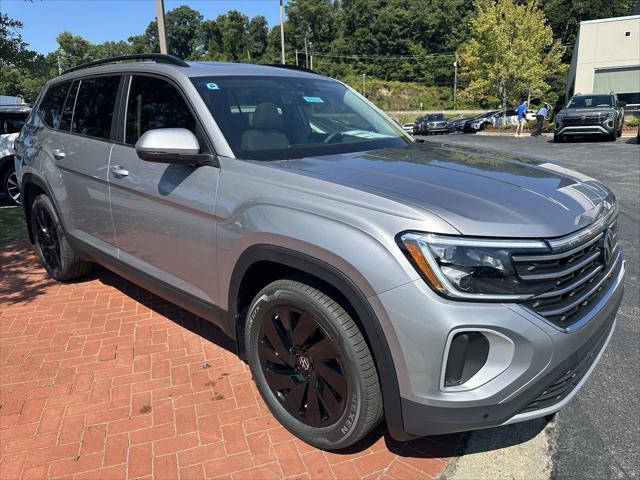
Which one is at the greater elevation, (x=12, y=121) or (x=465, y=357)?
(x=12, y=121)

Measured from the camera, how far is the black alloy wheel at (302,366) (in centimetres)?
224

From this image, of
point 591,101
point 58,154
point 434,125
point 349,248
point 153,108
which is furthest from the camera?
point 434,125

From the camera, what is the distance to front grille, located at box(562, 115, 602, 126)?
1745cm

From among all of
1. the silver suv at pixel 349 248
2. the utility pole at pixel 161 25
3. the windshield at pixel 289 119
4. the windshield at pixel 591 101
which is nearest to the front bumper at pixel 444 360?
the silver suv at pixel 349 248

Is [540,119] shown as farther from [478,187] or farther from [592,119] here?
[478,187]

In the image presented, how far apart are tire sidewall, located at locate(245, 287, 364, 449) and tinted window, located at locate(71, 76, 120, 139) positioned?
2.01 meters

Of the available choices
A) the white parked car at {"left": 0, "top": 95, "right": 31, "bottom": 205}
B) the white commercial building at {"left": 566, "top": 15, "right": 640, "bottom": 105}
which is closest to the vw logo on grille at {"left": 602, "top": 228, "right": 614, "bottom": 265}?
the white parked car at {"left": 0, "top": 95, "right": 31, "bottom": 205}

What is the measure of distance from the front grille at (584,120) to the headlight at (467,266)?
1838 cm

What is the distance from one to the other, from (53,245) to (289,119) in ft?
9.60

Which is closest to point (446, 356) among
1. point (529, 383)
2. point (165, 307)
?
point (529, 383)

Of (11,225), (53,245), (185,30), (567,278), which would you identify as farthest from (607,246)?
(185,30)

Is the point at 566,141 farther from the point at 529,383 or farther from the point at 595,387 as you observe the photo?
the point at 529,383

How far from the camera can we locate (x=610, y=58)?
28422 mm

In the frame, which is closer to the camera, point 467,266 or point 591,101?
point 467,266
